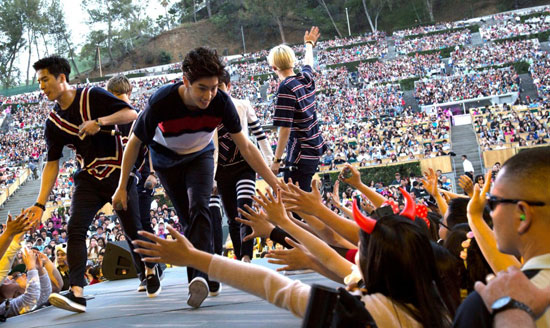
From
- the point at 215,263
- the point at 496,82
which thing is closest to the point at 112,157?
the point at 215,263

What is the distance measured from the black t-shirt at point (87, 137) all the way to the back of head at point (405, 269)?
2.71 m

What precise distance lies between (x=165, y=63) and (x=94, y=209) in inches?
2525

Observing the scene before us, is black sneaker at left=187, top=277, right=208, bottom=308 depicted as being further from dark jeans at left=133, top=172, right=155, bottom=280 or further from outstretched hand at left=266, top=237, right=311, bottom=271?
dark jeans at left=133, top=172, right=155, bottom=280

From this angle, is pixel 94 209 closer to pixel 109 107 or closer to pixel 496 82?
pixel 109 107

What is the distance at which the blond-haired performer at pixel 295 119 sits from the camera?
491cm

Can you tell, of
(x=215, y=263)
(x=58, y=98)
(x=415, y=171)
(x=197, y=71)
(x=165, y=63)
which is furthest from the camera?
(x=165, y=63)

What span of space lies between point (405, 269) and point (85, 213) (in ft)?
8.97

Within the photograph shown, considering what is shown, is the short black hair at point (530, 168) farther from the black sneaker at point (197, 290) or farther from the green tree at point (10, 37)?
the green tree at point (10, 37)

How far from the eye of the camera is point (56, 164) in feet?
13.5

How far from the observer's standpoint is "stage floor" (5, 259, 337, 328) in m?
2.99

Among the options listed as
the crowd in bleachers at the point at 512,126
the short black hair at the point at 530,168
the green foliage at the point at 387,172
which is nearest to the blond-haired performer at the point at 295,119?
the short black hair at the point at 530,168

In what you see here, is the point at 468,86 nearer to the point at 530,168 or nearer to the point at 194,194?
the point at 194,194

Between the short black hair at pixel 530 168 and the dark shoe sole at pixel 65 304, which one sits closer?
the short black hair at pixel 530 168

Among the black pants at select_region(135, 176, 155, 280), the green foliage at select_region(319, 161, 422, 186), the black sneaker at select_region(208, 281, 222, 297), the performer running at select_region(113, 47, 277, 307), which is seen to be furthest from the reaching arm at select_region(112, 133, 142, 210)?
the green foliage at select_region(319, 161, 422, 186)
